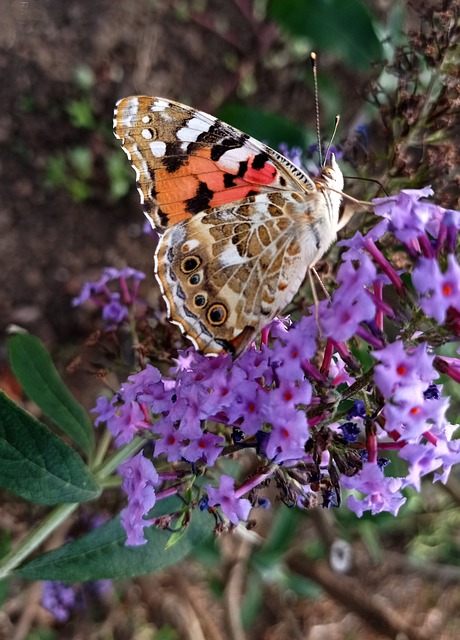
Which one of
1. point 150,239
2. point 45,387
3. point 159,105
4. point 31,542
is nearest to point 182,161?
point 159,105

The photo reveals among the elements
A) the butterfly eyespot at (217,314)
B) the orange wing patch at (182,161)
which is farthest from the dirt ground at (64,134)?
the butterfly eyespot at (217,314)

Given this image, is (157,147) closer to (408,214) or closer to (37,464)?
(408,214)

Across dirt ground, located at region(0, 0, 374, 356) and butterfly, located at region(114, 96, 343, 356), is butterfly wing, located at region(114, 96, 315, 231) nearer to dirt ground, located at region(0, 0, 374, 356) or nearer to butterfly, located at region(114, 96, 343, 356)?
butterfly, located at region(114, 96, 343, 356)

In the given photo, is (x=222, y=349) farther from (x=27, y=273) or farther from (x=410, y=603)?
(x=410, y=603)

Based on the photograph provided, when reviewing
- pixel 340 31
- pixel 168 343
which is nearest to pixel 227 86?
pixel 340 31

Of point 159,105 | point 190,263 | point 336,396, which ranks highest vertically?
point 159,105

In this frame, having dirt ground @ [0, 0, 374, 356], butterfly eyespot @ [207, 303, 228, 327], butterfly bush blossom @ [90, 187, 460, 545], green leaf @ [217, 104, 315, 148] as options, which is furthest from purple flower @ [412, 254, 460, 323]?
dirt ground @ [0, 0, 374, 356]
